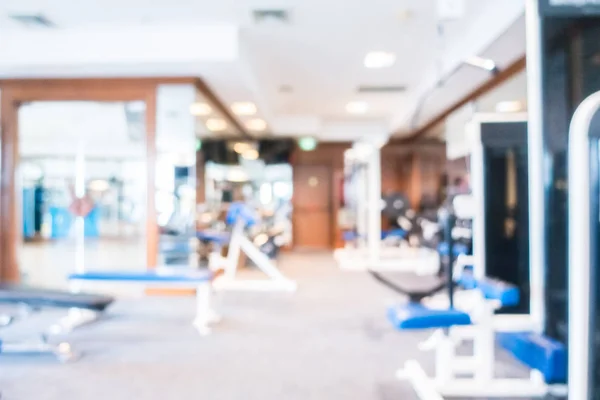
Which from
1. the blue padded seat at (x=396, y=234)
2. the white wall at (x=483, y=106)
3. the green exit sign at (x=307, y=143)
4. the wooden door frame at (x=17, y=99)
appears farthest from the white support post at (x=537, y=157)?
the green exit sign at (x=307, y=143)

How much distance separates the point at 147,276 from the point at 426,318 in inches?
102

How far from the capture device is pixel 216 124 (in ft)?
30.6

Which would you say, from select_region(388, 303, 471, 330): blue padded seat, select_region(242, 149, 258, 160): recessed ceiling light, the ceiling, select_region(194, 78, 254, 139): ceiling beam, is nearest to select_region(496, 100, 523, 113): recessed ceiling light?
the ceiling

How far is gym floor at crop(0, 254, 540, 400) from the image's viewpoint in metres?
2.72

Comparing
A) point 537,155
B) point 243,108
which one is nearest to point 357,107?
point 243,108

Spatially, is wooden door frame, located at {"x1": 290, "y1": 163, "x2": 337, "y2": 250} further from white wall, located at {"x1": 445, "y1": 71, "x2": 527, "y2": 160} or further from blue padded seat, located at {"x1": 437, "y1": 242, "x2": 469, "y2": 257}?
blue padded seat, located at {"x1": 437, "y1": 242, "x2": 469, "y2": 257}

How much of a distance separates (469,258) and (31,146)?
1212 cm

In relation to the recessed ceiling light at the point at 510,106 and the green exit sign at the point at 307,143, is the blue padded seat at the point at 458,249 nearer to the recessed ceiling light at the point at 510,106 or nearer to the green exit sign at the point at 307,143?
the recessed ceiling light at the point at 510,106

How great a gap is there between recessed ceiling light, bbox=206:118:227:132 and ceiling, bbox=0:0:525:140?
221 centimetres

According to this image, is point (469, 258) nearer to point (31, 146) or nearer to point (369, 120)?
point (369, 120)

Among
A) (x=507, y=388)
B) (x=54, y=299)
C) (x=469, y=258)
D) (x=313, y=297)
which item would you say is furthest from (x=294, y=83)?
(x=507, y=388)

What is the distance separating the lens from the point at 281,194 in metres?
11.7

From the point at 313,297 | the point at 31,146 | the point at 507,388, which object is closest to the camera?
the point at 507,388

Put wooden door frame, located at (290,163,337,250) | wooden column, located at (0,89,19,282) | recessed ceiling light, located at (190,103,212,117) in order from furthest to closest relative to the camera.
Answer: wooden door frame, located at (290,163,337,250) → recessed ceiling light, located at (190,103,212,117) → wooden column, located at (0,89,19,282)
